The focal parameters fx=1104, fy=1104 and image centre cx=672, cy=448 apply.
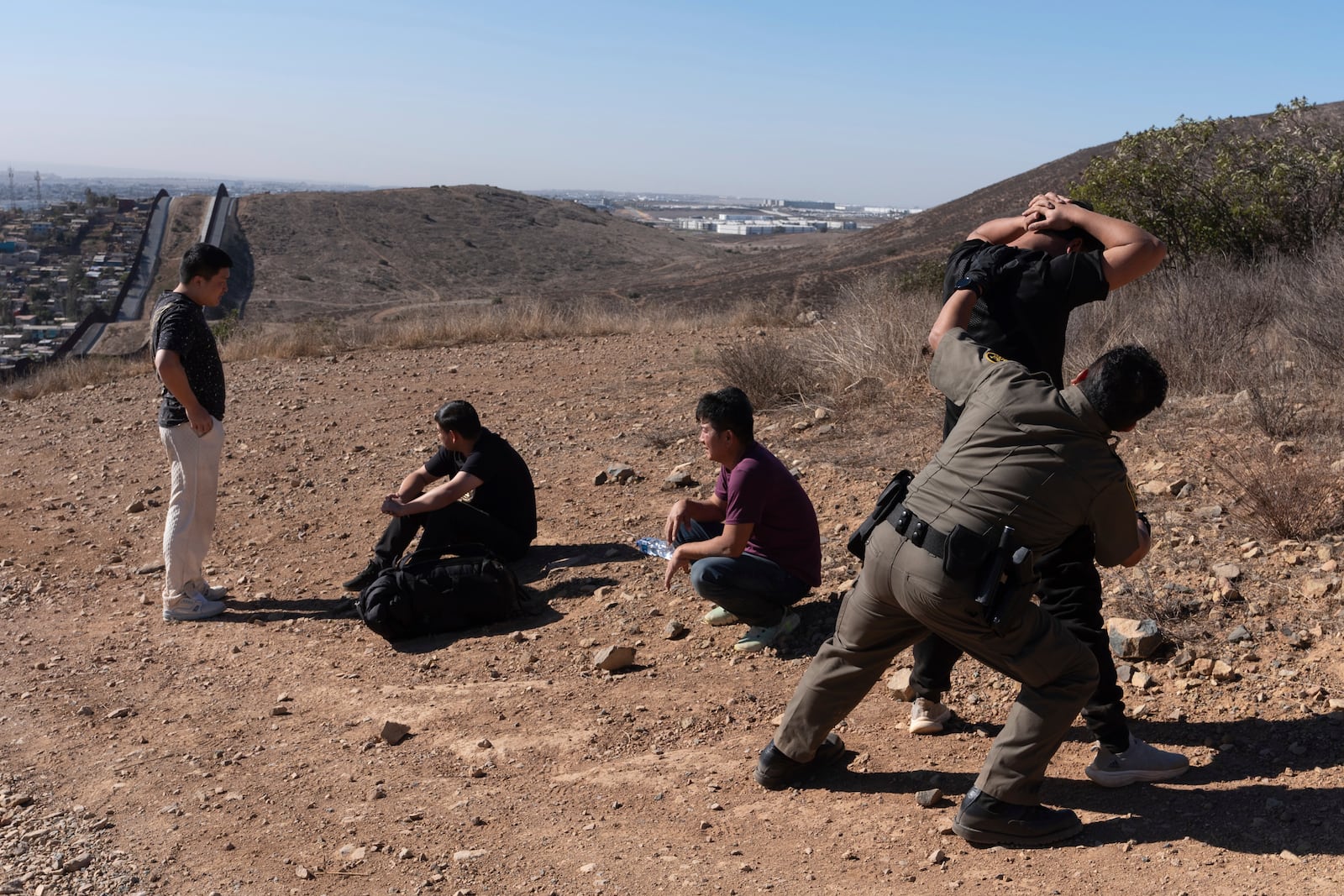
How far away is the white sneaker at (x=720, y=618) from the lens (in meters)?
4.90

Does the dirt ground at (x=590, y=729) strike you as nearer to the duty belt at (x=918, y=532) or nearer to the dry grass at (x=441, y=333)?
the duty belt at (x=918, y=532)

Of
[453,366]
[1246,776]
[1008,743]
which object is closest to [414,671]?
[1008,743]

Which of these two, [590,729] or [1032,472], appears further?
[590,729]

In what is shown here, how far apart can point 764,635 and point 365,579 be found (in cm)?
240

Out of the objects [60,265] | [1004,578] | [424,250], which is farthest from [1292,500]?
[424,250]

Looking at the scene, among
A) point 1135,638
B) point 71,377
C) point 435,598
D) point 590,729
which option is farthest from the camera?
point 71,377

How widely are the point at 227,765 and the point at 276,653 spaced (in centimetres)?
119

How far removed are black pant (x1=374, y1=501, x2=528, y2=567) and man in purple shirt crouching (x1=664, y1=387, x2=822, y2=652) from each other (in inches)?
58.9

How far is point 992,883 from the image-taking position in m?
2.90

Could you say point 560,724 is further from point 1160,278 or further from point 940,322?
point 1160,278

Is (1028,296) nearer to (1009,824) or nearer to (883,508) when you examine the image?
(883,508)

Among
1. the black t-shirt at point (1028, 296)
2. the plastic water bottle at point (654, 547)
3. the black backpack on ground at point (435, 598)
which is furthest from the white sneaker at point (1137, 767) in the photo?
the black backpack on ground at point (435, 598)

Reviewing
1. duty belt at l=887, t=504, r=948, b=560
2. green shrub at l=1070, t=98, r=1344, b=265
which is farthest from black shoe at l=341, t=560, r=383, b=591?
green shrub at l=1070, t=98, r=1344, b=265

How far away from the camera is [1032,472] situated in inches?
110
